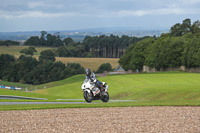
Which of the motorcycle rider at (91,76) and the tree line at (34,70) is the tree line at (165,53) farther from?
the motorcycle rider at (91,76)

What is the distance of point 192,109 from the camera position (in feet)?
69.1

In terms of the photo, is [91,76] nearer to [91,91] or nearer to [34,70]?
[91,91]

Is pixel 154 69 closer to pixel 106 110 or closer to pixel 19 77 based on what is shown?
pixel 19 77

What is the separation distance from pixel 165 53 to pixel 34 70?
168ft

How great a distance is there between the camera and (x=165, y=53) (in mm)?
118125

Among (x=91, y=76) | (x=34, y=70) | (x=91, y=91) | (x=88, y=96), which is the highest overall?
(x=91, y=76)

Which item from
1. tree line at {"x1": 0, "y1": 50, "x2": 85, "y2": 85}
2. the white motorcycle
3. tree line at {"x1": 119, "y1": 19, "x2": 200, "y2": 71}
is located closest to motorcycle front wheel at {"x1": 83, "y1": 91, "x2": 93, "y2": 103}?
the white motorcycle

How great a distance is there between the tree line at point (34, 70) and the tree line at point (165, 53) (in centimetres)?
2029

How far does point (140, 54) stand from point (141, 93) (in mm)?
92617

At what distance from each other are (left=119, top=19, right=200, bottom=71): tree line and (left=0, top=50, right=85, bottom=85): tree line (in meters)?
20.3

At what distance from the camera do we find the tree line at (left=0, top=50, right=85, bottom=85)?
5630 inches

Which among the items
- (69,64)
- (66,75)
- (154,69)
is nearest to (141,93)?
(154,69)

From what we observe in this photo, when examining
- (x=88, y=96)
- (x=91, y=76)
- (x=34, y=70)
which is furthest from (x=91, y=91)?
(x=34, y=70)

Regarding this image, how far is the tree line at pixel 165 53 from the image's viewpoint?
358 ft
